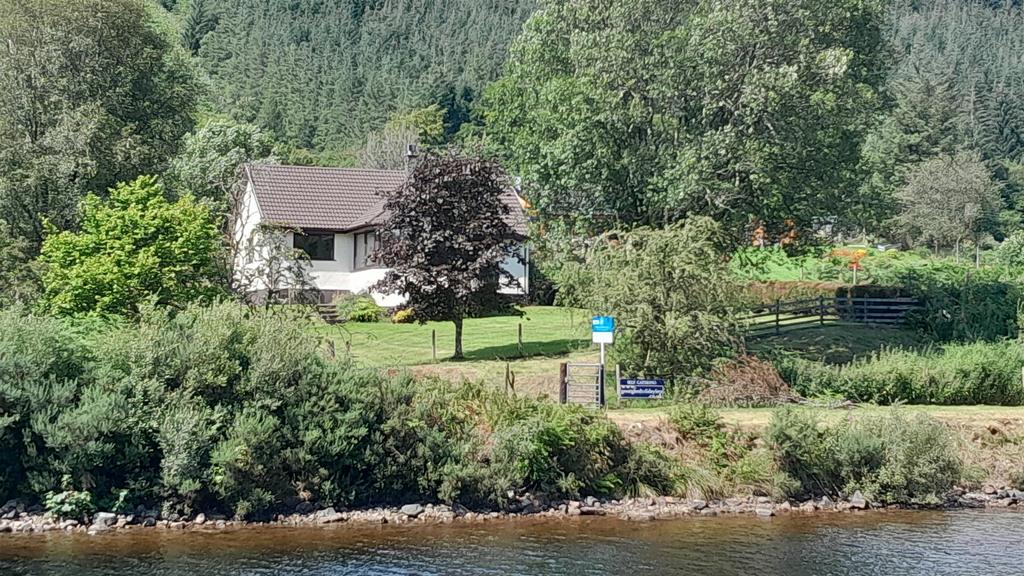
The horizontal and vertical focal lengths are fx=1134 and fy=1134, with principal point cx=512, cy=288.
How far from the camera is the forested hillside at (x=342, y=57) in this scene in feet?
410

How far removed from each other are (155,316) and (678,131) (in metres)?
18.5

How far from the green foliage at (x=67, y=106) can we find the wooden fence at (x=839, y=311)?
2562 centimetres

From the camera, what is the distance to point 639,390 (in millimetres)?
30844

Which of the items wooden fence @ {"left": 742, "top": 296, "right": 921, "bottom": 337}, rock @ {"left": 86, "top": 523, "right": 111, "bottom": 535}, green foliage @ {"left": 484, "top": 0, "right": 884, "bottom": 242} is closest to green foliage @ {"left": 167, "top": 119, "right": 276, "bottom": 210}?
green foliage @ {"left": 484, "top": 0, "right": 884, "bottom": 242}

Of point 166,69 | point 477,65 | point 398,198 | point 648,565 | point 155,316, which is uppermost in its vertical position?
point 477,65

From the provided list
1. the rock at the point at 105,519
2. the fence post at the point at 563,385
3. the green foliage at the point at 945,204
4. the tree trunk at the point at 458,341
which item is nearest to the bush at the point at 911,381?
the fence post at the point at 563,385

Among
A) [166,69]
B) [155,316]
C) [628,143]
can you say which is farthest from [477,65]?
[155,316]

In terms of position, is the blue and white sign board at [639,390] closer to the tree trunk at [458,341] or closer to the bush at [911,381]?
the bush at [911,381]

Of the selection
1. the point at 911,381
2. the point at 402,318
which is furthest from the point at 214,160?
the point at 911,381

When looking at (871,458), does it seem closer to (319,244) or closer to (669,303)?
(669,303)

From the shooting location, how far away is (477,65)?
131625 mm

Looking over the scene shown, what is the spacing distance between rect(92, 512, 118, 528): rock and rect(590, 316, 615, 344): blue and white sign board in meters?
12.6

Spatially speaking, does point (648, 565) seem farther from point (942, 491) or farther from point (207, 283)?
point (207, 283)

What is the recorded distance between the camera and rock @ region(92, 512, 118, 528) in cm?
2345
